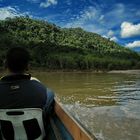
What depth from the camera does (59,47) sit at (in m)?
113

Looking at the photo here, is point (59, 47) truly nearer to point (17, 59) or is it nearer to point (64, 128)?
point (64, 128)

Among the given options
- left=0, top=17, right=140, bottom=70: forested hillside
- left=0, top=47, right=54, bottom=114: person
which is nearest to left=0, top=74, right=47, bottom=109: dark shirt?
left=0, top=47, right=54, bottom=114: person

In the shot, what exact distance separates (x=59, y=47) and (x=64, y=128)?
4309 inches

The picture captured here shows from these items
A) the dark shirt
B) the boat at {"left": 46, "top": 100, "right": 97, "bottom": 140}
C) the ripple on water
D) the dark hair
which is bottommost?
the ripple on water

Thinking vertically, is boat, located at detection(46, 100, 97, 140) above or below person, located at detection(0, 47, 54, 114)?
below

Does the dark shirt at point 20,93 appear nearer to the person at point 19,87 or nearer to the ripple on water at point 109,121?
the person at point 19,87

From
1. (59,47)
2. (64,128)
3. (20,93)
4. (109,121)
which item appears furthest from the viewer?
(59,47)

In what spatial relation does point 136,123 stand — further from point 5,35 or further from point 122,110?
point 5,35

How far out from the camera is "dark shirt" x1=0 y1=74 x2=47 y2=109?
123 inches

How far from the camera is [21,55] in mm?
3195

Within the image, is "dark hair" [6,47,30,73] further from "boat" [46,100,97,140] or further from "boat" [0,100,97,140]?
"boat" [46,100,97,140]

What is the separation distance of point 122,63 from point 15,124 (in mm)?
101632

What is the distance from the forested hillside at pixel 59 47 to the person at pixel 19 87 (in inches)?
2726

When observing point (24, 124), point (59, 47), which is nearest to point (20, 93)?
point (24, 124)
